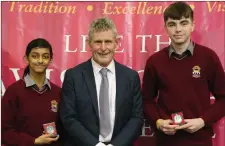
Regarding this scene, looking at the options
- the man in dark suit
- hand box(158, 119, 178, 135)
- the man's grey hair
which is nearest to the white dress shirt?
the man in dark suit

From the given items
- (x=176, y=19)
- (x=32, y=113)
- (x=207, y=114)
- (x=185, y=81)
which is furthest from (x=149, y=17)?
(x=32, y=113)

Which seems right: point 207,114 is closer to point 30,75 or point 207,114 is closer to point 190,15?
point 190,15

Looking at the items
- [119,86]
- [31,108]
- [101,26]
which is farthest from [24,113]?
[101,26]

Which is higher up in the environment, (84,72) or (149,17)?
(149,17)

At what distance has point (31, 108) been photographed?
2.20m

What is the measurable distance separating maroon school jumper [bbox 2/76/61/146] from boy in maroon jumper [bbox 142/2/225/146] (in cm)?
66

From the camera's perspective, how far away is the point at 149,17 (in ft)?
8.55

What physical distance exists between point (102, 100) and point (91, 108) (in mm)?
81

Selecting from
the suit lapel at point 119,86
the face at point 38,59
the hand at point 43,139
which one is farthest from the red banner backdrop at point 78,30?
the hand at point 43,139

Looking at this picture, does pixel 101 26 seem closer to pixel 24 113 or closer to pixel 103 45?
pixel 103 45

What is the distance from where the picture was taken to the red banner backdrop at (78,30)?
8.55 feet

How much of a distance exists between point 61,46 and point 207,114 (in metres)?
1.14

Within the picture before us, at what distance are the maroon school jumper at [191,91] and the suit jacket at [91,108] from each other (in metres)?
0.18

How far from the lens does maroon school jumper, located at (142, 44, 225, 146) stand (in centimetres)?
216
